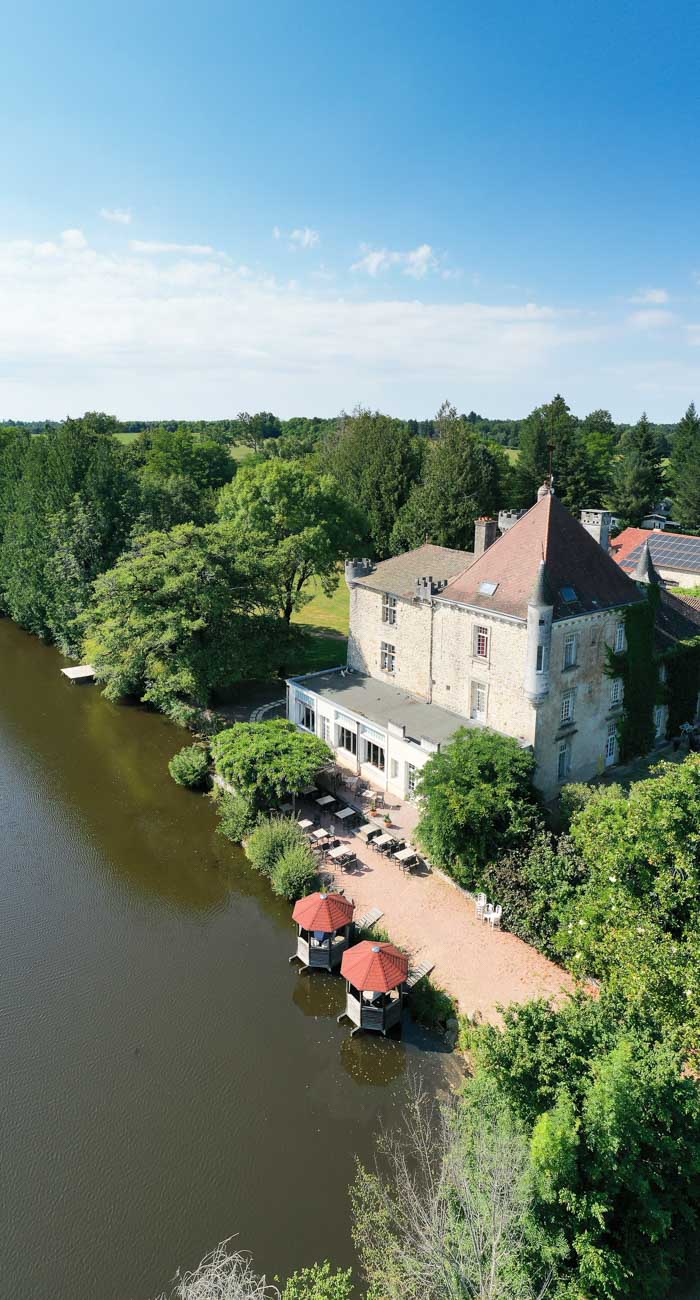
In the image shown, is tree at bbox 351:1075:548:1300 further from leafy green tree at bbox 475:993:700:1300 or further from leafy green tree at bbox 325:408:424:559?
leafy green tree at bbox 325:408:424:559

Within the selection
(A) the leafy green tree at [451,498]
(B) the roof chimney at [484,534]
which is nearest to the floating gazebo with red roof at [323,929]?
(B) the roof chimney at [484,534]

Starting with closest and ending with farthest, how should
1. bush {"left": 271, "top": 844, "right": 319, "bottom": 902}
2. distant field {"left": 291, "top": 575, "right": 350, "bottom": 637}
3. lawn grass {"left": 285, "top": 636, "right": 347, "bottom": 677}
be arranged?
bush {"left": 271, "top": 844, "right": 319, "bottom": 902} < lawn grass {"left": 285, "top": 636, "right": 347, "bottom": 677} < distant field {"left": 291, "top": 575, "right": 350, "bottom": 637}

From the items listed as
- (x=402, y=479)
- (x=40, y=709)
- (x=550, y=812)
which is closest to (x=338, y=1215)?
(x=550, y=812)

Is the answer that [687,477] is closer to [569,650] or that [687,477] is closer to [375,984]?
[569,650]

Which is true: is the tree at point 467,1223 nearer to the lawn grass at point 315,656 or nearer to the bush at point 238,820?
the bush at point 238,820

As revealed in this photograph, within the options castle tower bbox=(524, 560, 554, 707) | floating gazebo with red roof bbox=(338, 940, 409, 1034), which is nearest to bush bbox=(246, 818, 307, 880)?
floating gazebo with red roof bbox=(338, 940, 409, 1034)

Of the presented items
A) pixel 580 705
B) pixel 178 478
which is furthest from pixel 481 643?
pixel 178 478
